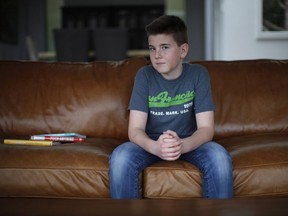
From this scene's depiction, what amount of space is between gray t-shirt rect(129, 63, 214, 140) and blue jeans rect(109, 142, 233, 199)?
0.75 feet

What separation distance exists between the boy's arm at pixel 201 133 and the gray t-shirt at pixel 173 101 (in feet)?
0.10

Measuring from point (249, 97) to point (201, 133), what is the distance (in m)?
0.70

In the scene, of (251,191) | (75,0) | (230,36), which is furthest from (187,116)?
(75,0)

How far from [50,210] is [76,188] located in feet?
2.30

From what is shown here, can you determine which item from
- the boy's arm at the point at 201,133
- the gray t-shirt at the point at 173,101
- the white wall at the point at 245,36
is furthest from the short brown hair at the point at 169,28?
the white wall at the point at 245,36

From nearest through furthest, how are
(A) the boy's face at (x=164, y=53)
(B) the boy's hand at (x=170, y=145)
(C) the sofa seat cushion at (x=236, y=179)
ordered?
(B) the boy's hand at (x=170, y=145) < (C) the sofa seat cushion at (x=236, y=179) < (A) the boy's face at (x=164, y=53)

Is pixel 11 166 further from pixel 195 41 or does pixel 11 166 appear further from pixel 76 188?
pixel 195 41

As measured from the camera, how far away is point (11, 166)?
69.9 inches

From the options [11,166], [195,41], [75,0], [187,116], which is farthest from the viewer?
[75,0]

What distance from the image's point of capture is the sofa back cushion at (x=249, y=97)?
232 cm

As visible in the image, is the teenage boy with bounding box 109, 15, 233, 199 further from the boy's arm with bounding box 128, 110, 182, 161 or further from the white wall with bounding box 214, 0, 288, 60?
the white wall with bounding box 214, 0, 288, 60

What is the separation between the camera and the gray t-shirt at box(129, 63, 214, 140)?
1.89m

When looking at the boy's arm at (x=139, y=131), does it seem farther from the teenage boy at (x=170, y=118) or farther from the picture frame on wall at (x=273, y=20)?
the picture frame on wall at (x=273, y=20)

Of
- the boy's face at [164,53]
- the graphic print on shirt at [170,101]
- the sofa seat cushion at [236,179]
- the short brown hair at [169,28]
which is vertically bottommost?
the sofa seat cushion at [236,179]
